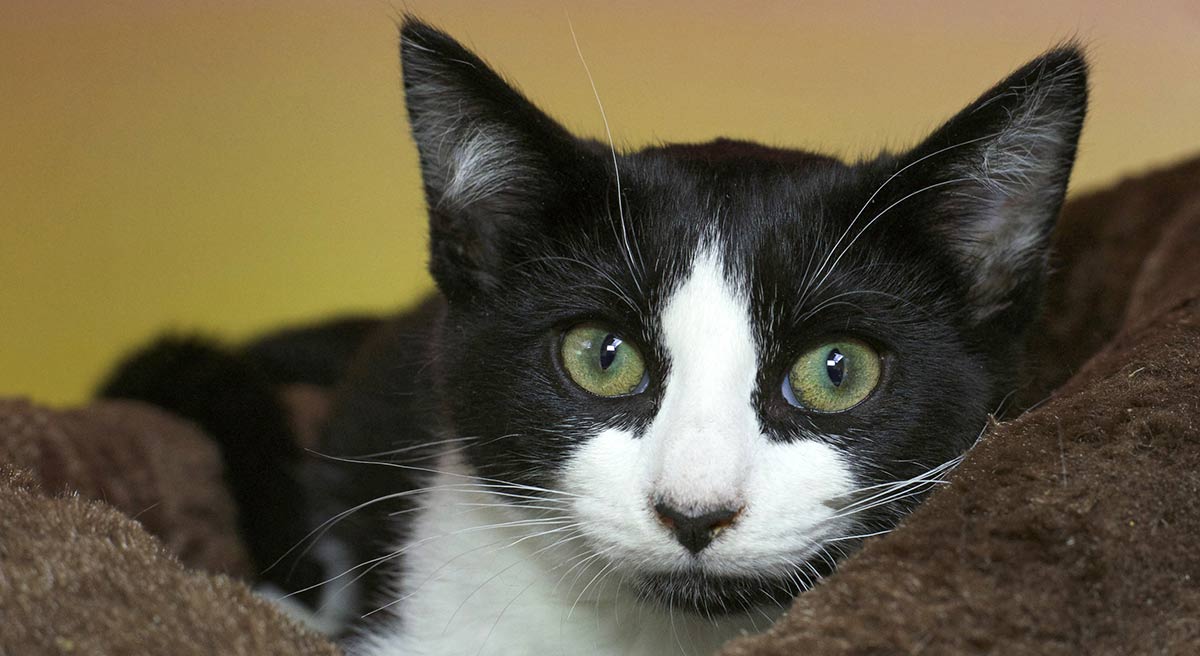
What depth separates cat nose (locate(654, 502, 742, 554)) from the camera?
94 cm

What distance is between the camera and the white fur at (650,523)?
959 millimetres

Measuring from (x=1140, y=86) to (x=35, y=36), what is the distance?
8.05 ft

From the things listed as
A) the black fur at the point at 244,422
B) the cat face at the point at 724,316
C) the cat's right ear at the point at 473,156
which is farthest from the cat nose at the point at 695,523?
the black fur at the point at 244,422

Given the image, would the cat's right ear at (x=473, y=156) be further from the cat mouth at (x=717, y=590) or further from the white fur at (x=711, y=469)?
the cat mouth at (x=717, y=590)

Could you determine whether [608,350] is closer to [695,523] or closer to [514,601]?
[695,523]

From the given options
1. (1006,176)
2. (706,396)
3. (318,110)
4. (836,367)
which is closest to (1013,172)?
(1006,176)

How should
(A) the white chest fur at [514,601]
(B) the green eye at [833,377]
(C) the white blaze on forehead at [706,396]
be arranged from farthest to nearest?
(A) the white chest fur at [514,601] → (B) the green eye at [833,377] → (C) the white blaze on forehead at [706,396]

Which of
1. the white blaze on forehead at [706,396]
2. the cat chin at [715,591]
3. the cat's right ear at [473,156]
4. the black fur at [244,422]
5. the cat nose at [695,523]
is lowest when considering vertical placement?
the black fur at [244,422]

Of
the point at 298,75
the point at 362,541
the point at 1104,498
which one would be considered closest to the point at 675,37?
the point at 298,75

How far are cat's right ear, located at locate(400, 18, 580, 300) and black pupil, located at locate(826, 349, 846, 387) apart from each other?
317mm

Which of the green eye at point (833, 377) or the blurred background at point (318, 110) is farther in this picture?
the blurred background at point (318, 110)

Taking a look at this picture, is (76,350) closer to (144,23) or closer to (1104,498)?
(144,23)

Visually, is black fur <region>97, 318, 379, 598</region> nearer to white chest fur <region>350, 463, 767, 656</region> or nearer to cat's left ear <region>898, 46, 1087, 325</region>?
white chest fur <region>350, 463, 767, 656</region>

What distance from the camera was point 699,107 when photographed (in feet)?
8.35
